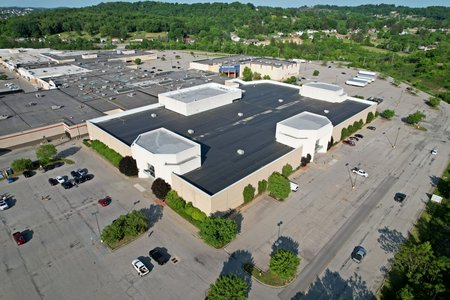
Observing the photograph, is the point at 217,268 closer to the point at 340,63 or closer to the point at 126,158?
the point at 126,158

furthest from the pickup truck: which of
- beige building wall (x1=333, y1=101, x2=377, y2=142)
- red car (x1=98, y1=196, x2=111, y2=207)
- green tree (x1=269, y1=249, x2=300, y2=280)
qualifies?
beige building wall (x1=333, y1=101, x2=377, y2=142)

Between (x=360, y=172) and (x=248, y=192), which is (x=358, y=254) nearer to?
(x=248, y=192)

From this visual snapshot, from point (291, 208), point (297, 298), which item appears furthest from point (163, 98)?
point (297, 298)

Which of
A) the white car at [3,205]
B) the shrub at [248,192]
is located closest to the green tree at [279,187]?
the shrub at [248,192]

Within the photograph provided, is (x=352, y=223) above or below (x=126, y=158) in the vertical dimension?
below

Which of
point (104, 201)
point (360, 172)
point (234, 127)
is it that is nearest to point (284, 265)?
point (104, 201)

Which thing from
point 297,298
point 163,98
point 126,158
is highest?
point 163,98

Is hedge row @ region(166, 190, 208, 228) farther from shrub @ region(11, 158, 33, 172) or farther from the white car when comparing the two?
shrub @ region(11, 158, 33, 172)
